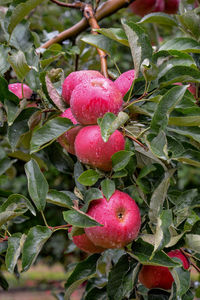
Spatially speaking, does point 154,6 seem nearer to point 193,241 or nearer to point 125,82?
point 125,82

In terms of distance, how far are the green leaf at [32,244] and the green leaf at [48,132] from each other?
15 centimetres

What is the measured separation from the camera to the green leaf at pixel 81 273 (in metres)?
0.84

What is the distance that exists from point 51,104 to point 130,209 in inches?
11.2

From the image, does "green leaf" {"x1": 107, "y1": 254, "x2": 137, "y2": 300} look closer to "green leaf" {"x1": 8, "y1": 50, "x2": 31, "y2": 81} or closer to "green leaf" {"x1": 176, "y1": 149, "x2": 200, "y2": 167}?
"green leaf" {"x1": 176, "y1": 149, "x2": 200, "y2": 167}

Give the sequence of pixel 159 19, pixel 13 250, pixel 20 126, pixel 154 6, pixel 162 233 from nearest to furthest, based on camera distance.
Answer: pixel 162 233 < pixel 13 250 < pixel 20 126 < pixel 159 19 < pixel 154 6

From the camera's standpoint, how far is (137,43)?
788 mm

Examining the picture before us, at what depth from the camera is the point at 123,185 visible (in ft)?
2.70

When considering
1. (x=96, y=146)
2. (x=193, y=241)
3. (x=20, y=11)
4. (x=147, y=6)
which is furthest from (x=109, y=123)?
(x=147, y=6)

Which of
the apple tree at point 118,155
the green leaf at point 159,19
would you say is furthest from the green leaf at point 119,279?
the green leaf at point 159,19

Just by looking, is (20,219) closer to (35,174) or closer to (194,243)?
(35,174)

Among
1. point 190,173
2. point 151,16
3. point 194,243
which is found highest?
point 151,16

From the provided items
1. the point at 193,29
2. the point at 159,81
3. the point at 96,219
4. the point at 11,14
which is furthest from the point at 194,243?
the point at 11,14

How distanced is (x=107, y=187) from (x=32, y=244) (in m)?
0.16

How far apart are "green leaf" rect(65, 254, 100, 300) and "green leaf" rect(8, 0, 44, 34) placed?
1.84 feet
